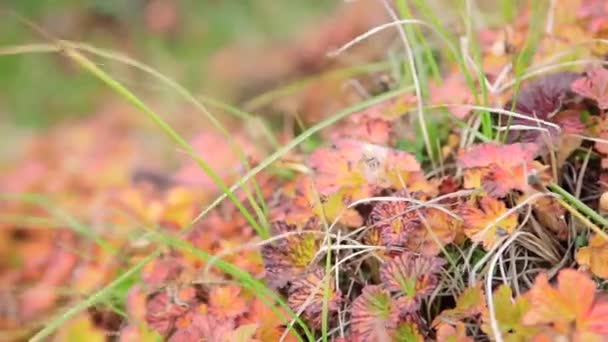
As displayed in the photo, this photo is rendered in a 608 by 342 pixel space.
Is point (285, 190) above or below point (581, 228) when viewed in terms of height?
above

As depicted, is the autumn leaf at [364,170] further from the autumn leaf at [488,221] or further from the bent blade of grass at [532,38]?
the bent blade of grass at [532,38]

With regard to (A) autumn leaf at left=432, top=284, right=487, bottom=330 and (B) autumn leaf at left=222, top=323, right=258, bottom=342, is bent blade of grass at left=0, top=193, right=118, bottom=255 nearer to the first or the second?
(B) autumn leaf at left=222, top=323, right=258, bottom=342

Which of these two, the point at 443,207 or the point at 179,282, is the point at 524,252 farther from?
the point at 179,282

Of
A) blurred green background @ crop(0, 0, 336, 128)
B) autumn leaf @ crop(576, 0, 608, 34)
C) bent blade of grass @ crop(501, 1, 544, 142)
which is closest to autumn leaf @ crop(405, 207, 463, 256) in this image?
bent blade of grass @ crop(501, 1, 544, 142)

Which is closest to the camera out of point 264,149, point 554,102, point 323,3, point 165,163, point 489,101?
point 554,102

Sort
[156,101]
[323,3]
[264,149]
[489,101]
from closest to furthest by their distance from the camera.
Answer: [489,101] < [264,149] < [156,101] < [323,3]

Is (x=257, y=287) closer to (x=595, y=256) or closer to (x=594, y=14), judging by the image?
(x=595, y=256)

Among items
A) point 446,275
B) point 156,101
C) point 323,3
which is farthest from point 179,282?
point 323,3
